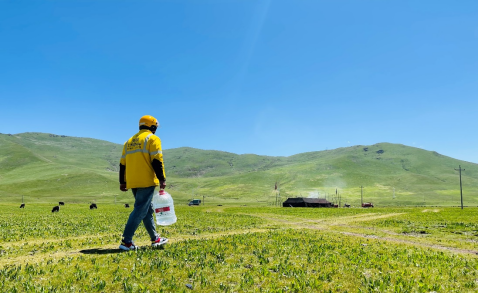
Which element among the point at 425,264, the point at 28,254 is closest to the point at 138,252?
the point at 28,254

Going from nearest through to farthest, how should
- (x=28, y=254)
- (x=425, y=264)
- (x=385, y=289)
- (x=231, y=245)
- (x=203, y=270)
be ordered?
(x=385, y=289)
(x=203, y=270)
(x=425, y=264)
(x=28, y=254)
(x=231, y=245)

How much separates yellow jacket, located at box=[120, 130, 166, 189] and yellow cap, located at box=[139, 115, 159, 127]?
0.79m

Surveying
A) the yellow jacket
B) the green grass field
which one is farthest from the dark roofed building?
the yellow jacket

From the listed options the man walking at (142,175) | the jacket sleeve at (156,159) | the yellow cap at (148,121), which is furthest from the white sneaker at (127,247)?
the yellow cap at (148,121)

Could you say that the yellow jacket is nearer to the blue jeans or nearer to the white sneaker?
the blue jeans

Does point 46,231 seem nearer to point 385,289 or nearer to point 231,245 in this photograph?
point 231,245

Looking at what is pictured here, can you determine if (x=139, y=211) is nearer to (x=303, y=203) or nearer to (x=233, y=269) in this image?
(x=233, y=269)

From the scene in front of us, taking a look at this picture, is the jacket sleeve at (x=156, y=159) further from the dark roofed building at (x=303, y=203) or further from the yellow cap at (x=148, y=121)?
the dark roofed building at (x=303, y=203)

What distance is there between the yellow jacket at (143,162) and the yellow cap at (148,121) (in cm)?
79

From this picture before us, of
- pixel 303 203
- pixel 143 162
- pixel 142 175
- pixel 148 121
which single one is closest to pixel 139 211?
pixel 142 175

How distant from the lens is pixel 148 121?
39.7ft

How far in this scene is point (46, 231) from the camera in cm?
1797

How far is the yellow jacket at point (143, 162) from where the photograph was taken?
11.0 m

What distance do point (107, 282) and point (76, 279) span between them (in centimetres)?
89
